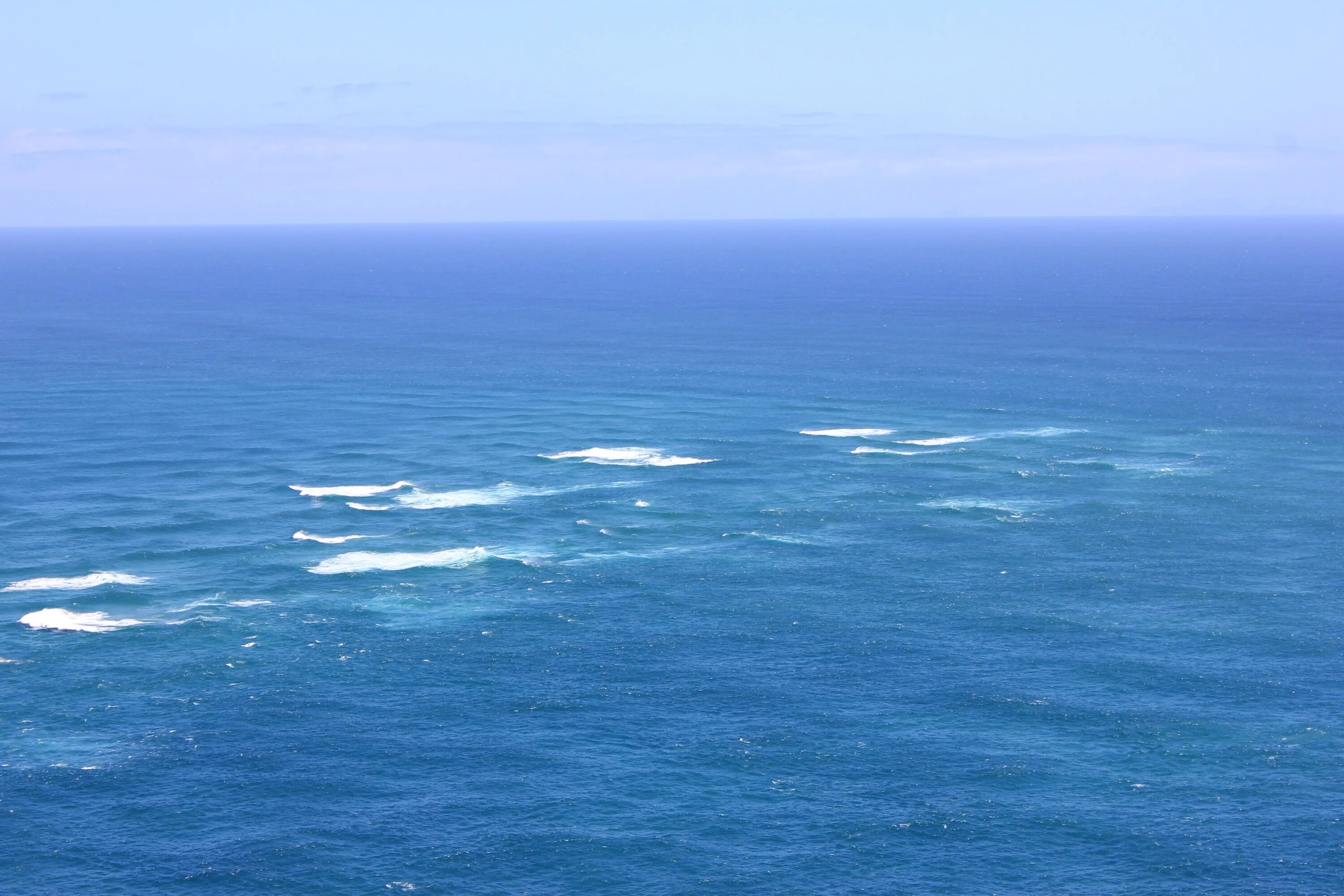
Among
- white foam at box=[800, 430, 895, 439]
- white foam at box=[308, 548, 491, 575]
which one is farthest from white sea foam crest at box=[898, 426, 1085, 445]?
white foam at box=[308, 548, 491, 575]

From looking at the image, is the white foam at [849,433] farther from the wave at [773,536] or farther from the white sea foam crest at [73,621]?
the white sea foam crest at [73,621]

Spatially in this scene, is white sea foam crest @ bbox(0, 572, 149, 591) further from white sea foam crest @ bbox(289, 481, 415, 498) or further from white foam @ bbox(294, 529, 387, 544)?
white sea foam crest @ bbox(289, 481, 415, 498)

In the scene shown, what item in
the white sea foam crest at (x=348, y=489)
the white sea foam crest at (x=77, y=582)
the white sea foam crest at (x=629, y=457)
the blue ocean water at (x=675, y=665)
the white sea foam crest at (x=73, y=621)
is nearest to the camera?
the blue ocean water at (x=675, y=665)

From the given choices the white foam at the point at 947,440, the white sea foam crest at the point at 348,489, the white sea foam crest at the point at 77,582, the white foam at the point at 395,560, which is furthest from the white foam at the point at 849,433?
the white sea foam crest at the point at 77,582

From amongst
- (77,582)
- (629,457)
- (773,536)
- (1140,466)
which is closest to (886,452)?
(1140,466)

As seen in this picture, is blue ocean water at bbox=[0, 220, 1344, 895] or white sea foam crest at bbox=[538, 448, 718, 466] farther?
white sea foam crest at bbox=[538, 448, 718, 466]

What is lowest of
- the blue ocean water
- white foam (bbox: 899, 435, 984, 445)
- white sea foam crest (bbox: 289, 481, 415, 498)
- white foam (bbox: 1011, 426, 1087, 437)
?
the blue ocean water

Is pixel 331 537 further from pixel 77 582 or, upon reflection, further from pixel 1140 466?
pixel 1140 466
